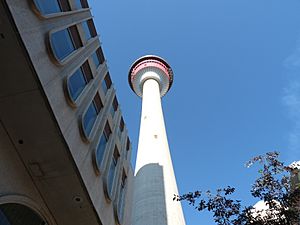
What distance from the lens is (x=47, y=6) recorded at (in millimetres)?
11266

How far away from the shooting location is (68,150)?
10469 millimetres

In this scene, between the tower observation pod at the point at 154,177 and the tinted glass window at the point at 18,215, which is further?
the tower observation pod at the point at 154,177

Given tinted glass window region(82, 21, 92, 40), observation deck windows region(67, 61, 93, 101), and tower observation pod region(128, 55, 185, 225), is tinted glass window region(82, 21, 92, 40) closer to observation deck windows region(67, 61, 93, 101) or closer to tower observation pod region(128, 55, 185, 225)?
observation deck windows region(67, 61, 93, 101)

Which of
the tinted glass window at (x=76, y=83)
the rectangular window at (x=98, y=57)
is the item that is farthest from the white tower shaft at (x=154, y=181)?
the tinted glass window at (x=76, y=83)

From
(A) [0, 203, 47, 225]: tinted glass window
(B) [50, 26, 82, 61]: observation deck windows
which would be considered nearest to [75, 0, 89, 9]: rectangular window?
(B) [50, 26, 82, 61]: observation deck windows

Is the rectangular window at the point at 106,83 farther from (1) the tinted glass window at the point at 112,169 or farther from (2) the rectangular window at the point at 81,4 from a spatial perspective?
(2) the rectangular window at the point at 81,4

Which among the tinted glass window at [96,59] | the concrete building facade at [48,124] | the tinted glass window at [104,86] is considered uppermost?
the tinted glass window at [96,59]

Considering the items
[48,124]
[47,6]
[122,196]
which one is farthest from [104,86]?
[48,124]

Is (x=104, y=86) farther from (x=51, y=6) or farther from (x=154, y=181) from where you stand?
(x=154, y=181)

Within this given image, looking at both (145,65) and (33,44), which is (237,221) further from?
(145,65)

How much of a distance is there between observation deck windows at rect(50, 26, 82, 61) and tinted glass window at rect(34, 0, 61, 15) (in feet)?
2.37

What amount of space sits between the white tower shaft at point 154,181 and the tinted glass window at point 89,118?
7.18 metres

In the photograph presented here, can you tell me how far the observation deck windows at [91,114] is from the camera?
12.9m

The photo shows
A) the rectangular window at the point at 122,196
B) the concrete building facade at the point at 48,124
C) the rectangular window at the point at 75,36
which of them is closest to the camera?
the concrete building facade at the point at 48,124
